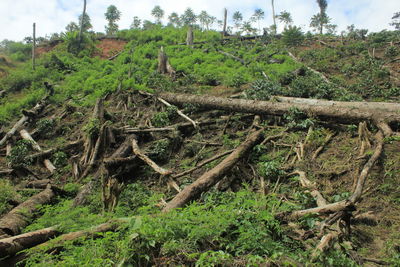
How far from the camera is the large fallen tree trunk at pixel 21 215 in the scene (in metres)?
5.03

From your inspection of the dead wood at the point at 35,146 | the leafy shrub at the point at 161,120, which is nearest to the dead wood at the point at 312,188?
the leafy shrub at the point at 161,120

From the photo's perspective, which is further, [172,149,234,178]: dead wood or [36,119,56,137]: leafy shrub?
[36,119,56,137]: leafy shrub

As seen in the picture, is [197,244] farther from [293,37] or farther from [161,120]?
[293,37]

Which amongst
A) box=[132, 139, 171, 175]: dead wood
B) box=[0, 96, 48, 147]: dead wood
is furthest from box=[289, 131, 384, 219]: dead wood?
box=[0, 96, 48, 147]: dead wood

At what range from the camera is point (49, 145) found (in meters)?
10.3

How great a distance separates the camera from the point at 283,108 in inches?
324

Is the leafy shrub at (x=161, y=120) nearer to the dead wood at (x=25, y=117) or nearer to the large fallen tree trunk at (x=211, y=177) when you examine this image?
the large fallen tree trunk at (x=211, y=177)

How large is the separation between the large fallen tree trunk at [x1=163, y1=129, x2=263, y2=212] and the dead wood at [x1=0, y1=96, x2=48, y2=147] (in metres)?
8.35

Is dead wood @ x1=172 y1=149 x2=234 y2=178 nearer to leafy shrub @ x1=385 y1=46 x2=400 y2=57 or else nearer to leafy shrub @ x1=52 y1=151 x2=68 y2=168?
leafy shrub @ x1=52 y1=151 x2=68 y2=168

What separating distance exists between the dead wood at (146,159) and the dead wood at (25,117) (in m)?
5.33

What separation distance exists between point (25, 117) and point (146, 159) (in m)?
7.23

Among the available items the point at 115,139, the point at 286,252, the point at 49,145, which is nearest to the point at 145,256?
the point at 286,252

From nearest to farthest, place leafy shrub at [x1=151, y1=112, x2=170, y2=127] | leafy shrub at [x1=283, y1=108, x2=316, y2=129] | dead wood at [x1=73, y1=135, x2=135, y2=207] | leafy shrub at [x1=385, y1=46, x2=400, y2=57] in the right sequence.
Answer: dead wood at [x1=73, y1=135, x2=135, y2=207], leafy shrub at [x1=283, y1=108, x2=316, y2=129], leafy shrub at [x1=151, y1=112, x2=170, y2=127], leafy shrub at [x1=385, y1=46, x2=400, y2=57]

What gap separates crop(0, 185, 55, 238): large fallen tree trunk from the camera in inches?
198
